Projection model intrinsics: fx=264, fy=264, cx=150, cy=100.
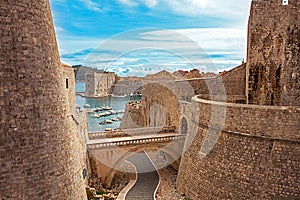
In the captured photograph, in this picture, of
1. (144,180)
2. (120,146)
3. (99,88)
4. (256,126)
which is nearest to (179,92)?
(120,146)

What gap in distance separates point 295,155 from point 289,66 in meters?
5.63

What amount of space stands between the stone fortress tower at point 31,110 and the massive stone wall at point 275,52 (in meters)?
11.3

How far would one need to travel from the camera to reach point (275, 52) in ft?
44.0

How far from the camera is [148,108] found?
2419 cm

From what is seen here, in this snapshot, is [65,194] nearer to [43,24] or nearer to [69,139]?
[69,139]

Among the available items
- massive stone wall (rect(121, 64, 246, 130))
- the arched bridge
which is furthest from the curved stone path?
massive stone wall (rect(121, 64, 246, 130))

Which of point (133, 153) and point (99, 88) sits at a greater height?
point (99, 88)

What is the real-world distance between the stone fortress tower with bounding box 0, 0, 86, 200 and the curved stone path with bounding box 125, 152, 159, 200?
8144 mm

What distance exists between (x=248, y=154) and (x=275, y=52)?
640 centimetres

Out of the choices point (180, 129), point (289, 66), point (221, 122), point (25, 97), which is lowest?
point (180, 129)

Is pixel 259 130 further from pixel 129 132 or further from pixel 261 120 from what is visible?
pixel 129 132

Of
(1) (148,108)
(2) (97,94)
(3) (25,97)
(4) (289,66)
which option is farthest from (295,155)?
(2) (97,94)

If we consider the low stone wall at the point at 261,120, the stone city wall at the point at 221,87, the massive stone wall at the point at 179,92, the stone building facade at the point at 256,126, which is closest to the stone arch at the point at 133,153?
the stone building facade at the point at 256,126

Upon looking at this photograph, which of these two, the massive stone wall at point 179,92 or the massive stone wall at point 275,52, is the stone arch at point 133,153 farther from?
the massive stone wall at point 275,52
